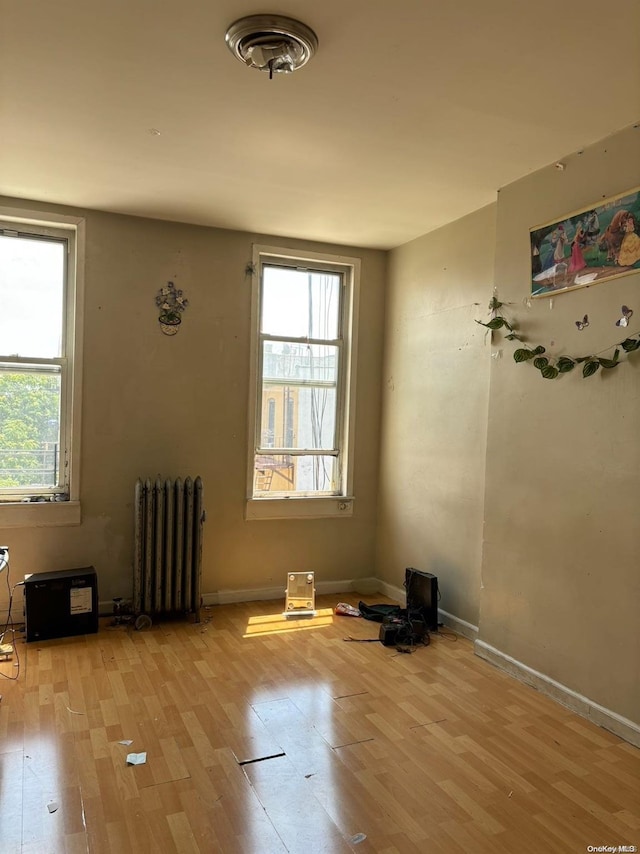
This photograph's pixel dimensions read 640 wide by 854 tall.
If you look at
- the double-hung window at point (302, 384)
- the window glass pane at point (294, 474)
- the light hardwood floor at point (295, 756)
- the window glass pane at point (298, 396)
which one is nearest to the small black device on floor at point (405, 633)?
the light hardwood floor at point (295, 756)

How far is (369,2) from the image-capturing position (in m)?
2.03

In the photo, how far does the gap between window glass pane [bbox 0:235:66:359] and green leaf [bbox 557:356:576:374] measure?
10.7 ft

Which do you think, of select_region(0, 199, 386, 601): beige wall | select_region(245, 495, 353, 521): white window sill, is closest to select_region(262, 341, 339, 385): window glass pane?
select_region(0, 199, 386, 601): beige wall

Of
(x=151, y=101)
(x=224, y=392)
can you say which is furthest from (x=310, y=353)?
(x=151, y=101)

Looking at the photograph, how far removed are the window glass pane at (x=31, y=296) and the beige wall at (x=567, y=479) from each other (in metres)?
2.95

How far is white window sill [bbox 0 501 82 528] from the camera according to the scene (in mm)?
4066

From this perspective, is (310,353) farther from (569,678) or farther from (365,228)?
(569,678)

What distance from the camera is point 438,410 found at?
4.40m

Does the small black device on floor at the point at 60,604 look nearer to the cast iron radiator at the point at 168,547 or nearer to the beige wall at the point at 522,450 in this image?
the cast iron radiator at the point at 168,547

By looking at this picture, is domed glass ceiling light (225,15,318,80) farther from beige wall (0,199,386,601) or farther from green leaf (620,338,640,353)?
beige wall (0,199,386,601)

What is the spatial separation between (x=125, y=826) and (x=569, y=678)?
216cm

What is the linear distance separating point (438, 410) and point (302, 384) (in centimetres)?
116

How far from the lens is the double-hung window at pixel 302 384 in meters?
4.80

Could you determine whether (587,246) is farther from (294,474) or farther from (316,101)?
(294,474)
